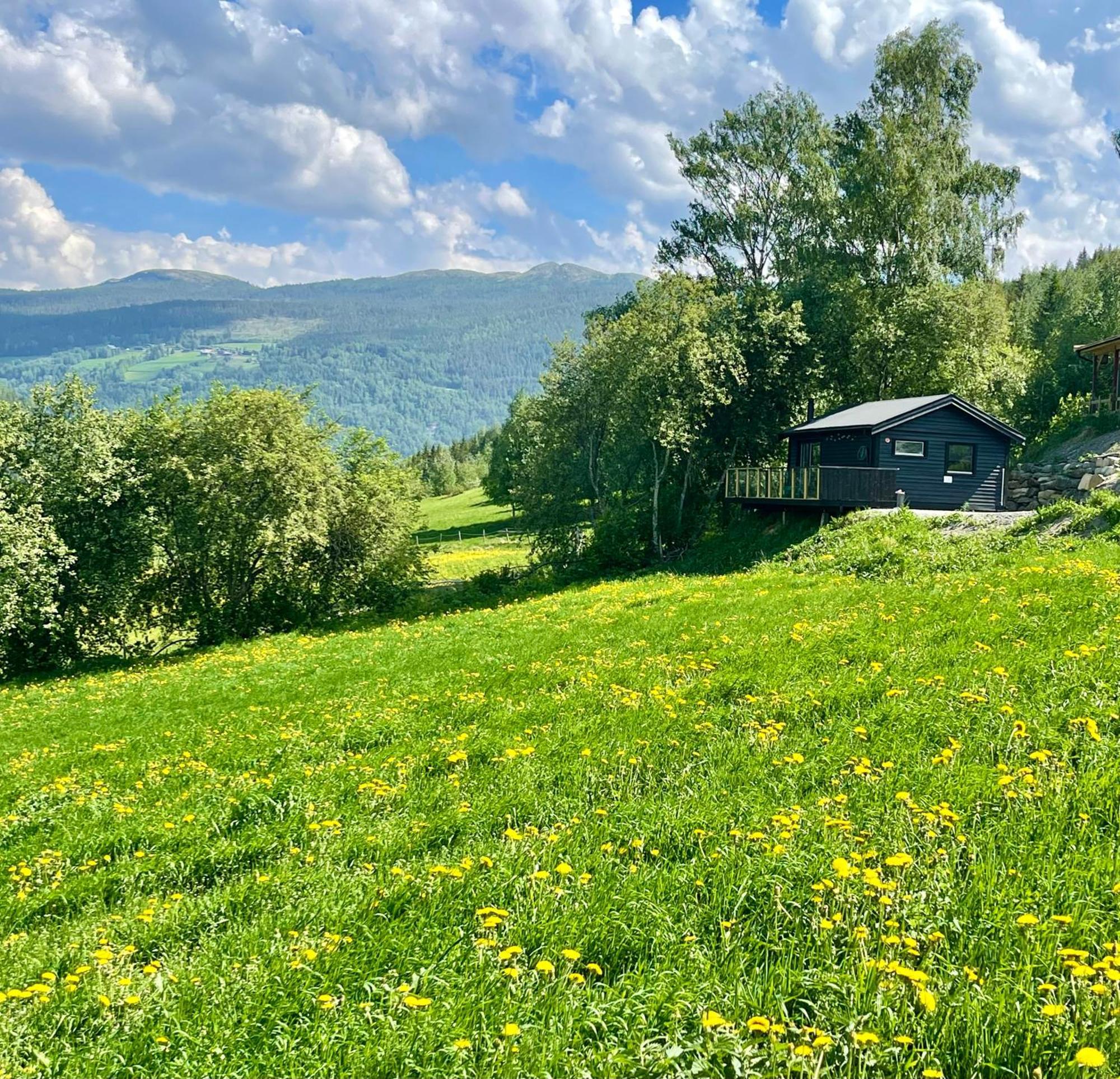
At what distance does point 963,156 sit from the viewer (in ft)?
146

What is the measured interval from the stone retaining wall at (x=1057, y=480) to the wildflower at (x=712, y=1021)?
30.5 meters

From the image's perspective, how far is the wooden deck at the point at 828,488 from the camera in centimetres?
3070

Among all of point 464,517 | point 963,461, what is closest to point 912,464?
point 963,461

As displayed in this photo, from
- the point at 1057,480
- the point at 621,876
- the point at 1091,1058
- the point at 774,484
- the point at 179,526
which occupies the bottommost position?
the point at 621,876

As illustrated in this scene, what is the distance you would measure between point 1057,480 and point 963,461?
4.13 meters

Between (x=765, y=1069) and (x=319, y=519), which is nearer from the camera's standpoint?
(x=765, y=1069)

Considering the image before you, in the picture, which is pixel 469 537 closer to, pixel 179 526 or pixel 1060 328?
pixel 179 526

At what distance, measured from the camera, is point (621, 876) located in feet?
17.0

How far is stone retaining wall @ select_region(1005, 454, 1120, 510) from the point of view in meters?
29.9

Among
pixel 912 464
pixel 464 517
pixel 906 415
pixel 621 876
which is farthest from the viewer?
pixel 464 517

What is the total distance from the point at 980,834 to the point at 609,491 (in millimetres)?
39323

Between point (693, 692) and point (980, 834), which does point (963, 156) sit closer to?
point (693, 692)

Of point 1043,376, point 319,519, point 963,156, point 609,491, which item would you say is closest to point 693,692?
point 319,519

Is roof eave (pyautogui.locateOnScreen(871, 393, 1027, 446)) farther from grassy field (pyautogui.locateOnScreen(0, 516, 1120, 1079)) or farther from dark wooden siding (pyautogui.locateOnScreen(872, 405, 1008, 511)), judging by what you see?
grassy field (pyautogui.locateOnScreen(0, 516, 1120, 1079))
